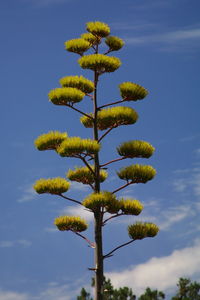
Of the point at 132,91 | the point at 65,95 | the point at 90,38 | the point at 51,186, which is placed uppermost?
the point at 90,38

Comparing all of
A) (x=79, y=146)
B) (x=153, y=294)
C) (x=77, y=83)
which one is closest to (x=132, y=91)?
(x=77, y=83)

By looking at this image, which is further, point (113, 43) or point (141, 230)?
point (113, 43)

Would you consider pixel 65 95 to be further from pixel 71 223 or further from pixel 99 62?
pixel 71 223

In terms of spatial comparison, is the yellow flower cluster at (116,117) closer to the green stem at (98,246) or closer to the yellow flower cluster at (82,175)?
the green stem at (98,246)

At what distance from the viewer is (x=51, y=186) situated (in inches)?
388

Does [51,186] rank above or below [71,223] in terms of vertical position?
above

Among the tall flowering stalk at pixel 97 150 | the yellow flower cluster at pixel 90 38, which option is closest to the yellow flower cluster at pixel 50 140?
the tall flowering stalk at pixel 97 150

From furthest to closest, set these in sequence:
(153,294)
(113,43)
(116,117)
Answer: (153,294) < (113,43) < (116,117)

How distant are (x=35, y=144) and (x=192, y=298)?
17116 millimetres

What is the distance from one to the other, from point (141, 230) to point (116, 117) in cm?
210

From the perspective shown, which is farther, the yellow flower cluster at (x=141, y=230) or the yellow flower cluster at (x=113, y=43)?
the yellow flower cluster at (x=113, y=43)

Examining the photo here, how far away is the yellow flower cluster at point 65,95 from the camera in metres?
9.80

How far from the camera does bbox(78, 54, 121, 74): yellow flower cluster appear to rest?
995 cm

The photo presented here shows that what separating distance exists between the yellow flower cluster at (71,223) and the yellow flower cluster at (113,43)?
11.1 feet
